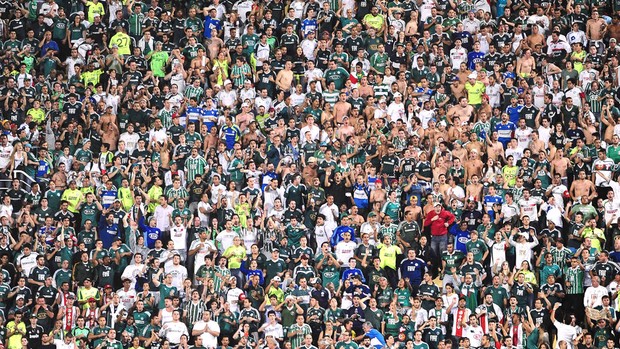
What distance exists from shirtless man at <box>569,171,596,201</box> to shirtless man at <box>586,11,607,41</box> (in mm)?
5332

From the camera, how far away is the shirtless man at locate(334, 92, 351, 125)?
32250mm

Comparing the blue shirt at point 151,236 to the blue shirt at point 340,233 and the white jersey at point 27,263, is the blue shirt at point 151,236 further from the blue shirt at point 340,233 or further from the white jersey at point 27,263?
the blue shirt at point 340,233

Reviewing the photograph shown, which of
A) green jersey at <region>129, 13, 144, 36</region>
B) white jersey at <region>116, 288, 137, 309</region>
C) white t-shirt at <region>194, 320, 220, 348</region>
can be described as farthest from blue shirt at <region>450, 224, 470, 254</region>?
green jersey at <region>129, 13, 144, 36</region>

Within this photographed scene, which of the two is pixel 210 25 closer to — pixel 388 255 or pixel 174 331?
pixel 388 255

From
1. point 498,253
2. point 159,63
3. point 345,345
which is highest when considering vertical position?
point 159,63

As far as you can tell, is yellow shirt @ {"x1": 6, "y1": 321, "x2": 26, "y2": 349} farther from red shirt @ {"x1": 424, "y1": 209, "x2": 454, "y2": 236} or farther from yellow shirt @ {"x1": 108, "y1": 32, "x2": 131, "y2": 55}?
yellow shirt @ {"x1": 108, "y1": 32, "x2": 131, "y2": 55}

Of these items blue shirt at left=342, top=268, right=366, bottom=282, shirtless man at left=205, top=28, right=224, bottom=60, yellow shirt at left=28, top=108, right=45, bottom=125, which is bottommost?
blue shirt at left=342, top=268, right=366, bottom=282

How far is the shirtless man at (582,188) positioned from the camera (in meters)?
30.2

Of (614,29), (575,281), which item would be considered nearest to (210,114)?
(575,281)

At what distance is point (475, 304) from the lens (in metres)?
28.3

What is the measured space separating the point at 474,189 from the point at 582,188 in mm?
2120

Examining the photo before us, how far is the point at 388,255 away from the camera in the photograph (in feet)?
95.3

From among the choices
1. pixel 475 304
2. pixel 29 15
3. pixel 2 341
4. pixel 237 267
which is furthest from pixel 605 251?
pixel 29 15

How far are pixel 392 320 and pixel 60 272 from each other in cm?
633
